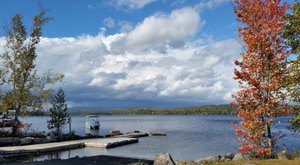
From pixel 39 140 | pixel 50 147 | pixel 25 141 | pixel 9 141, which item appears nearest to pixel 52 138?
pixel 39 140

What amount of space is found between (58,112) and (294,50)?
142 feet

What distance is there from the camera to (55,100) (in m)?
57.0

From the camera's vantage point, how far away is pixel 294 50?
72.0ft

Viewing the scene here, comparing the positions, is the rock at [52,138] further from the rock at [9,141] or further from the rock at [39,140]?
the rock at [9,141]

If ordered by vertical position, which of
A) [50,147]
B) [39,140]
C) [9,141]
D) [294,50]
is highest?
[294,50]

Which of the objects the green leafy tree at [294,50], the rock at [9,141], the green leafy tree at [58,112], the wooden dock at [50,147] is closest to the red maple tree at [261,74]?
the green leafy tree at [294,50]

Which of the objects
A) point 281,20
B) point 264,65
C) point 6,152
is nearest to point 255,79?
point 264,65

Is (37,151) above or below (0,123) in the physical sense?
below

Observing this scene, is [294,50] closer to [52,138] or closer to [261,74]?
[261,74]

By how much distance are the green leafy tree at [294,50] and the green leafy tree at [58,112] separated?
41.7 meters

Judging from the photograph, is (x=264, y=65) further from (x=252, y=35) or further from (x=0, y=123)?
(x=0, y=123)

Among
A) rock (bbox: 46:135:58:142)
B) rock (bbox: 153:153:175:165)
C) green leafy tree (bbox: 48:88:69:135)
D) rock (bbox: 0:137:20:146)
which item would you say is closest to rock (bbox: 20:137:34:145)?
rock (bbox: 0:137:20:146)

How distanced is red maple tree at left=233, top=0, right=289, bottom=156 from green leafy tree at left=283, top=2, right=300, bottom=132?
0.43 m

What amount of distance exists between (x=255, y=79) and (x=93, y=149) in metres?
27.1
